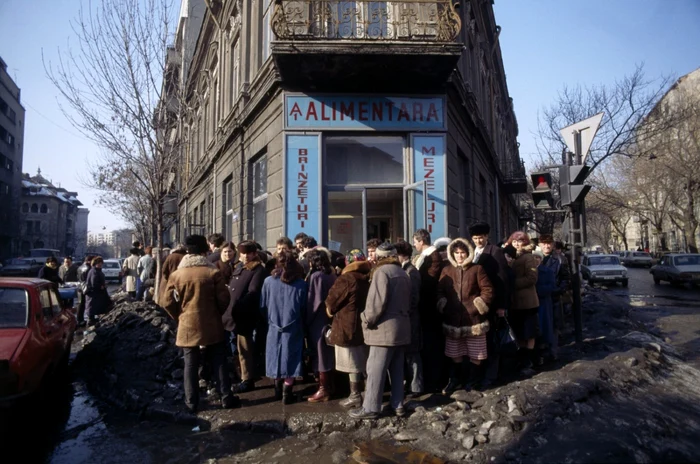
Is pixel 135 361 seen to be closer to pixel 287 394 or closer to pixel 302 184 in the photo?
pixel 287 394

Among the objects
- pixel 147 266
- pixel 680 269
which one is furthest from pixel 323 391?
pixel 680 269

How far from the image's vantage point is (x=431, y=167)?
9961mm

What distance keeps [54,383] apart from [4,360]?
2.49 meters

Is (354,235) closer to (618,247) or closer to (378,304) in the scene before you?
(378,304)

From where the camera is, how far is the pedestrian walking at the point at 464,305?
5266 mm

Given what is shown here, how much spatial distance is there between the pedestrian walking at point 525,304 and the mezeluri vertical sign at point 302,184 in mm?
4537

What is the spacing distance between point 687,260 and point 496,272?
20.9 metres

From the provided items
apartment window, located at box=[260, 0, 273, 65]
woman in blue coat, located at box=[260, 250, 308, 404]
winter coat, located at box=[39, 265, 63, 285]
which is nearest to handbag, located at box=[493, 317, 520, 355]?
woman in blue coat, located at box=[260, 250, 308, 404]

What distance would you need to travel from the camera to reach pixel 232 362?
22.5 ft

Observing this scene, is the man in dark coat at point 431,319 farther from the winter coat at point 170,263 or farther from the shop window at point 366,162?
the shop window at point 366,162

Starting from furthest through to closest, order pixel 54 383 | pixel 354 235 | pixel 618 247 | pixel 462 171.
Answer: pixel 618 247, pixel 462 171, pixel 354 235, pixel 54 383

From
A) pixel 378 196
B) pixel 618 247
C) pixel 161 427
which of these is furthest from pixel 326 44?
pixel 618 247

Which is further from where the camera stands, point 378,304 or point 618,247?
point 618,247

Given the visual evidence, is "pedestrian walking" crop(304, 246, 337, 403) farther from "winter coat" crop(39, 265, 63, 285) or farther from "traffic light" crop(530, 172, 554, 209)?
"winter coat" crop(39, 265, 63, 285)
